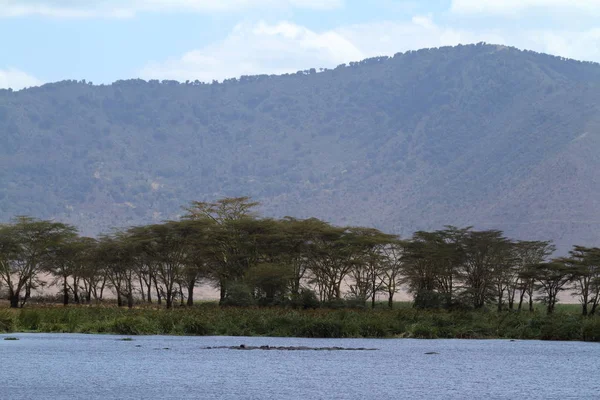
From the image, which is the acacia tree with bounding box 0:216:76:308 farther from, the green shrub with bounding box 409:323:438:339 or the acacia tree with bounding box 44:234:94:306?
the green shrub with bounding box 409:323:438:339

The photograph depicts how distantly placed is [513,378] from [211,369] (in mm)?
8709

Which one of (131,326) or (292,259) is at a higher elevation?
(292,259)

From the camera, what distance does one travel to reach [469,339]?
49.4m

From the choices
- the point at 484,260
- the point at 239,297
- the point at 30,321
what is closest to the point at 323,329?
the point at 30,321

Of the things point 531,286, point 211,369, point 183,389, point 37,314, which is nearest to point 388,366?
point 211,369

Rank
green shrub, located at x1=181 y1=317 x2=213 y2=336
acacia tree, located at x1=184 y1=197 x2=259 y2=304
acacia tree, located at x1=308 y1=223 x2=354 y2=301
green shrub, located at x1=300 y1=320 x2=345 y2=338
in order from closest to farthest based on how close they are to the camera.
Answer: green shrub, located at x1=300 y1=320 x2=345 y2=338
green shrub, located at x1=181 y1=317 x2=213 y2=336
acacia tree, located at x1=308 y1=223 x2=354 y2=301
acacia tree, located at x1=184 y1=197 x2=259 y2=304

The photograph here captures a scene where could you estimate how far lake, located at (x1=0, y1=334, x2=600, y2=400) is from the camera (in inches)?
975

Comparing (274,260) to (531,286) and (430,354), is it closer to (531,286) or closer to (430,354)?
(531,286)

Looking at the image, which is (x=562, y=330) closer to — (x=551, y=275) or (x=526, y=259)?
(x=551, y=275)

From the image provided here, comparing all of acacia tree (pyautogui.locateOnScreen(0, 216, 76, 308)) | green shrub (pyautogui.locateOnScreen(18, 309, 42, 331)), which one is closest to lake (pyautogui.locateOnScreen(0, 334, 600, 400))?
green shrub (pyautogui.locateOnScreen(18, 309, 42, 331))

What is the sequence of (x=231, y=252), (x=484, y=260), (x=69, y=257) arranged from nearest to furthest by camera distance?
(x=484, y=260) → (x=231, y=252) → (x=69, y=257)

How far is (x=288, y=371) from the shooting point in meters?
30.0

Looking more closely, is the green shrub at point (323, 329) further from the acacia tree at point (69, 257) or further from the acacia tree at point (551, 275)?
the acacia tree at point (69, 257)

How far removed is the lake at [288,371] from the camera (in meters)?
24.8
